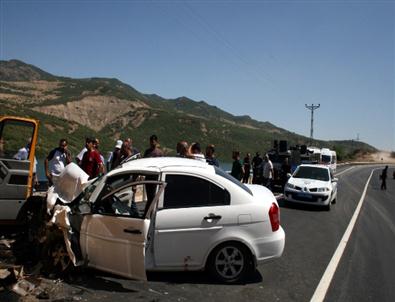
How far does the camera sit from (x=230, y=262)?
6215 mm

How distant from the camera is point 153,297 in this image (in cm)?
549

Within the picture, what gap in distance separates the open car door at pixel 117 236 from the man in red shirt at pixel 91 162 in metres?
4.12

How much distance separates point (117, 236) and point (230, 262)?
1627mm

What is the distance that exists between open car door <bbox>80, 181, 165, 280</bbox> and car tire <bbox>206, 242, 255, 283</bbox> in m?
0.98

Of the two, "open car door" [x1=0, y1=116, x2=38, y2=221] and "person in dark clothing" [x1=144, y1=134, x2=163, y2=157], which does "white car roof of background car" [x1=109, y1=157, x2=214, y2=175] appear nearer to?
"open car door" [x1=0, y1=116, x2=38, y2=221]

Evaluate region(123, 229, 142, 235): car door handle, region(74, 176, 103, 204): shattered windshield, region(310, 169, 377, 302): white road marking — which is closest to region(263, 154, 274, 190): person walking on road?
region(310, 169, 377, 302): white road marking

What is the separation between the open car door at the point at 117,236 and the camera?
552 centimetres

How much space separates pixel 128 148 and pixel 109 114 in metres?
127

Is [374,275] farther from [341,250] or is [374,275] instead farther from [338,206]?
[338,206]

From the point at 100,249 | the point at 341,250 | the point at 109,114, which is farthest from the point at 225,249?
the point at 109,114

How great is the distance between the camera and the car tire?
20.2ft

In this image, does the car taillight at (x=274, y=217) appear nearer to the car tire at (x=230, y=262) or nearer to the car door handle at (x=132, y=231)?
the car tire at (x=230, y=262)

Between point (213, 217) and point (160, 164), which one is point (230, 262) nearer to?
point (213, 217)

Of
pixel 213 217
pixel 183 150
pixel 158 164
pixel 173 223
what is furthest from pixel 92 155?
pixel 213 217
